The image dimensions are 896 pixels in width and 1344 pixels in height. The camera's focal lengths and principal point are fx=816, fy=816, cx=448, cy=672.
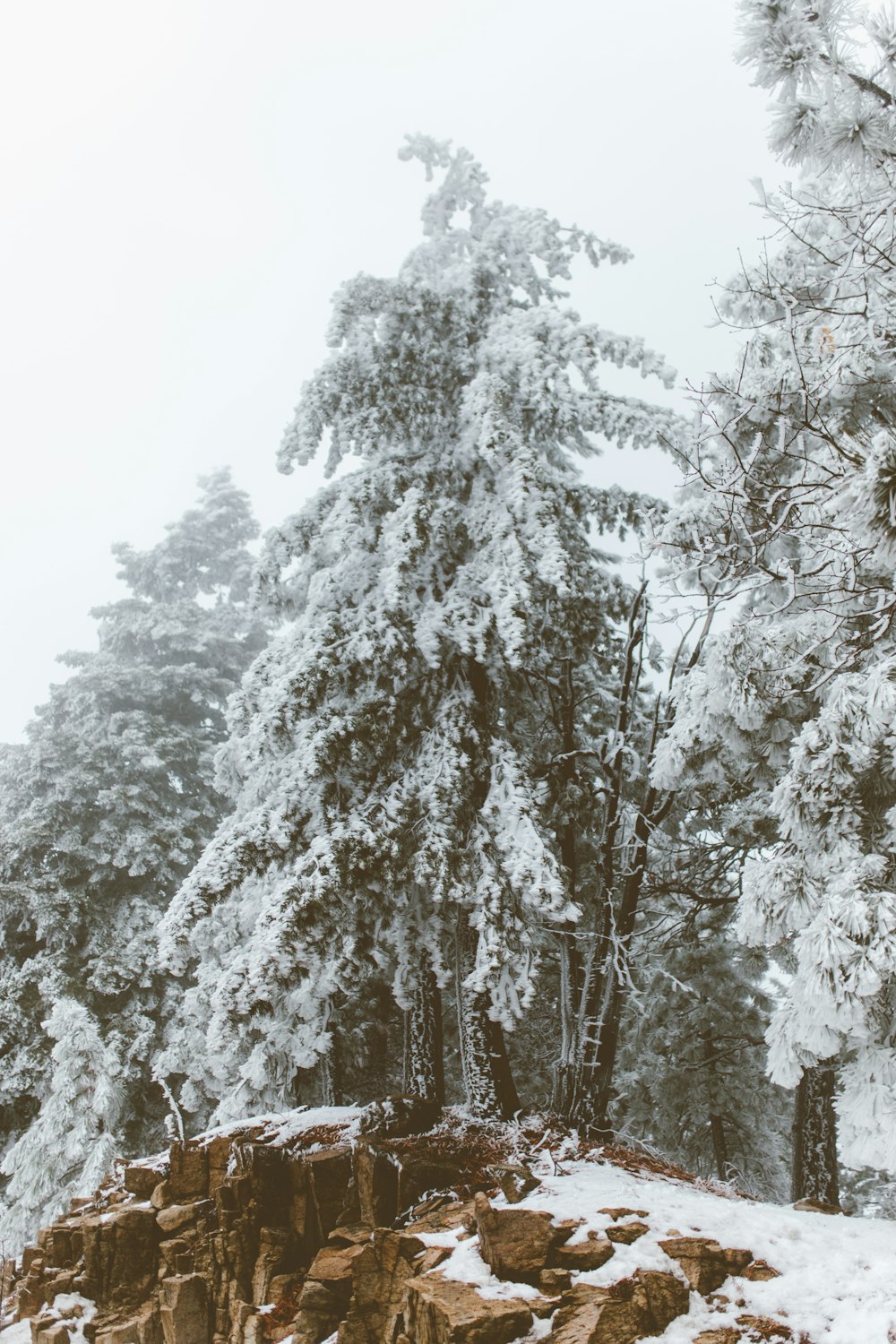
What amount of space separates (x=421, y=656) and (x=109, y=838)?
29.1 feet

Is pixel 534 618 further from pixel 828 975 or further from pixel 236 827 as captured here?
pixel 828 975

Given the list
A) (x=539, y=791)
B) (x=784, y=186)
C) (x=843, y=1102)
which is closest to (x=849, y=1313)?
(x=843, y=1102)

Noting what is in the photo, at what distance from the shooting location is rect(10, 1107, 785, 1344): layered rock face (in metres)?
4.18

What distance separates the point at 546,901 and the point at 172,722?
1214cm

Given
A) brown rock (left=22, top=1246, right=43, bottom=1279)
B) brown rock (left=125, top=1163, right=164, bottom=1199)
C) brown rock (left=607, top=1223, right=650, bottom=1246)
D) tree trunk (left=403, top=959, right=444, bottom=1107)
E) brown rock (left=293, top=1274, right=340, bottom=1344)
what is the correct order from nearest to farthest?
brown rock (left=607, top=1223, right=650, bottom=1246) → brown rock (left=293, top=1274, right=340, bottom=1344) → brown rock (left=125, top=1163, right=164, bottom=1199) → brown rock (left=22, top=1246, right=43, bottom=1279) → tree trunk (left=403, top=959, right=444, bottom=1107)

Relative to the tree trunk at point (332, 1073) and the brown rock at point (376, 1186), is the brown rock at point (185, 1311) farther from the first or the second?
the tree trunk at point (332, 1073)

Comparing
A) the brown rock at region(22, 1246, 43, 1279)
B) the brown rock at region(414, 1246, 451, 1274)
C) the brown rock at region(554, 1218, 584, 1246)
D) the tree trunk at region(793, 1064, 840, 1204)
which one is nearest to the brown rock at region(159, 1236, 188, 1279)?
the brown rock at region(22, 1246, 43, 1279)

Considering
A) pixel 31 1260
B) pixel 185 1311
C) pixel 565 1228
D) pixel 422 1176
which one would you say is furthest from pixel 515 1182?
pixel 31 1260

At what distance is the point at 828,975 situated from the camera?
487cm

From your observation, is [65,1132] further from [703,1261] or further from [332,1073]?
[703,1261]

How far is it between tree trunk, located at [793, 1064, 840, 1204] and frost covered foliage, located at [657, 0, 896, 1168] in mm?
2862

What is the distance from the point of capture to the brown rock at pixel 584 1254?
448 centimetres

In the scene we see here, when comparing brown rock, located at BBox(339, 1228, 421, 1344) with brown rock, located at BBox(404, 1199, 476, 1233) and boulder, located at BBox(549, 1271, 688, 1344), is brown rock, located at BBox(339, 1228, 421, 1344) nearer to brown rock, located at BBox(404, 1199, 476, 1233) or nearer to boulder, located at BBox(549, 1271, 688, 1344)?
brown rock, located at BBox(404, 1199, 476, 1233)

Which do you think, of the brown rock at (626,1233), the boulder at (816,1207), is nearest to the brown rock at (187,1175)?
the brown rock at (626,1233)
